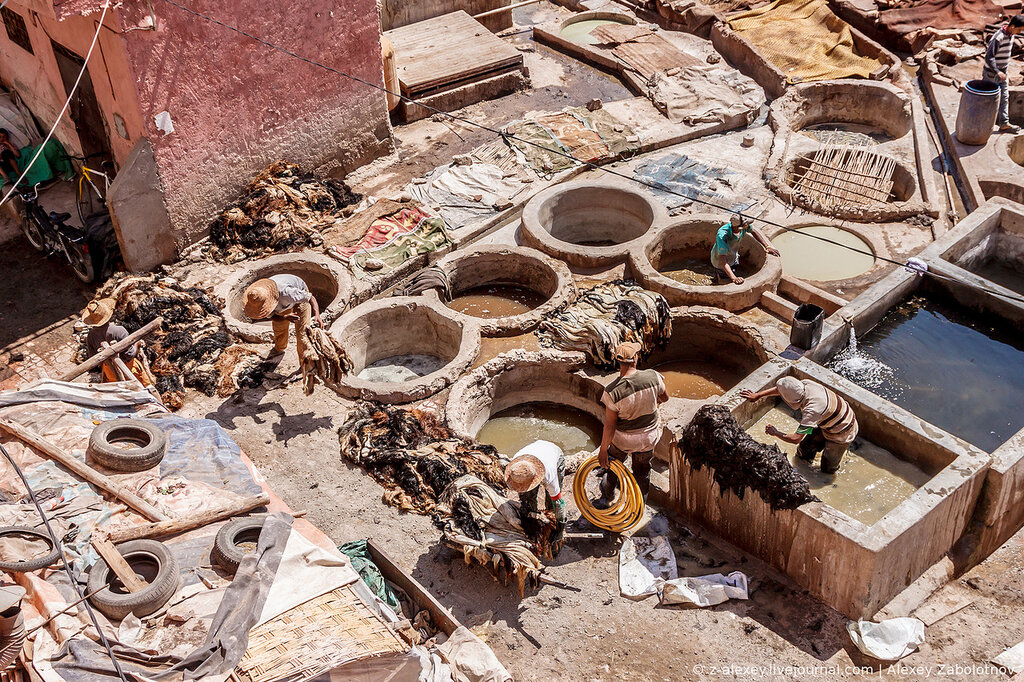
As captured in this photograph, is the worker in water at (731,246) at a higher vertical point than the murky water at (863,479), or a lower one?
higher

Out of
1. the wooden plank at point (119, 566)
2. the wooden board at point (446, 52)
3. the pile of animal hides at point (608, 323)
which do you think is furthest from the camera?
the wooden board at point (446, 52)

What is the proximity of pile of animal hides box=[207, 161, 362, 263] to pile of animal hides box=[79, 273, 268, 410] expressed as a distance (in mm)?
999

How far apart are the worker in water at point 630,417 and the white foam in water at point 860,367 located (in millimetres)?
2863

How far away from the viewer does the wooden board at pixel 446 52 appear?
1662 cm

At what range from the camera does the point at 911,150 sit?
50.4 feet

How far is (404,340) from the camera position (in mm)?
12758

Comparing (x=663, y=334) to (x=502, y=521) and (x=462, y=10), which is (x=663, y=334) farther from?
(x=462, y=10)

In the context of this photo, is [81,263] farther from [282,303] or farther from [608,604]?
[608,604]

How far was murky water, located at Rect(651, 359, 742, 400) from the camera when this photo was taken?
11984 millimetres

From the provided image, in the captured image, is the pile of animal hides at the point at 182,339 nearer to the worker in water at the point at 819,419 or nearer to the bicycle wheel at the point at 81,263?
the bicycle wheel at the point at 81,263

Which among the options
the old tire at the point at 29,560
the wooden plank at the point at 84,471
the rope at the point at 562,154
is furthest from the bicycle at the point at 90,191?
the old tire at the point at 29,560

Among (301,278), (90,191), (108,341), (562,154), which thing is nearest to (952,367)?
(562,154)

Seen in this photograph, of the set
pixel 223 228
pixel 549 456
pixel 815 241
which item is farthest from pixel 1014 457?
pixel 223 228

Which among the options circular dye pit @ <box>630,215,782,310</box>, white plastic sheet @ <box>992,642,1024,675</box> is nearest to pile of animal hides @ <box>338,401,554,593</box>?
circular dye pit @ <box>630,215,782,310</box>
